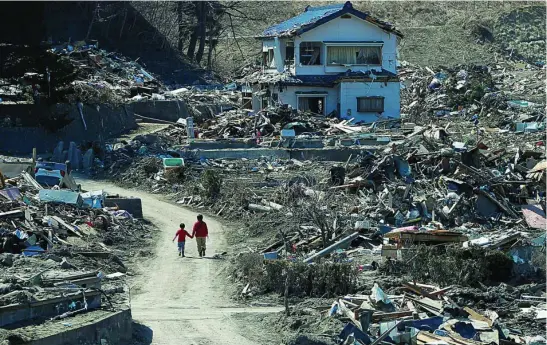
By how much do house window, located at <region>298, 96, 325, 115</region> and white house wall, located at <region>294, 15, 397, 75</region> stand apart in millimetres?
980

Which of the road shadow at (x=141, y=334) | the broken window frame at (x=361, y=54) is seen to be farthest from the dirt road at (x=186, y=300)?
the broken window frame at (x=361, y=54)

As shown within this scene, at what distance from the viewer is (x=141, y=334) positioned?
568 inches

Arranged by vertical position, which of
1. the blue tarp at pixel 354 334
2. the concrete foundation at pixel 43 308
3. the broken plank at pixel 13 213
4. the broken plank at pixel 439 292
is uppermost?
the broken plank at pixel 13 213

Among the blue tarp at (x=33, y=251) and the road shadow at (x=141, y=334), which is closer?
the road shadow at (x=141, y=334)

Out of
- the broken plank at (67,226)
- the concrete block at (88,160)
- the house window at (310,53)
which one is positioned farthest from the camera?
the house window at (310,53)

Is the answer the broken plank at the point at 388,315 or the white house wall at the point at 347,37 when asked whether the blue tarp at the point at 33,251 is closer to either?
the broken plank at the point at 388,315

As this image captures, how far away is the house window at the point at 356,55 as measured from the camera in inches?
1587

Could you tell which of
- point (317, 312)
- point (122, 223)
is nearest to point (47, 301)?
point (317, 312)

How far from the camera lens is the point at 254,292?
1734 centimetres

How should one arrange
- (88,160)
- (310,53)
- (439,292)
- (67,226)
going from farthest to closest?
(310,53)
(88,160)
(67,226)
(439,292)

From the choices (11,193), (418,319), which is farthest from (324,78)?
(418,319)

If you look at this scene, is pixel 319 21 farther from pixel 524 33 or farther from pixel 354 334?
pixel 354 334

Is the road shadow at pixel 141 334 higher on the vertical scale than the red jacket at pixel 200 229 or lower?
lower

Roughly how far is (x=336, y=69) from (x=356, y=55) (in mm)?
1127
